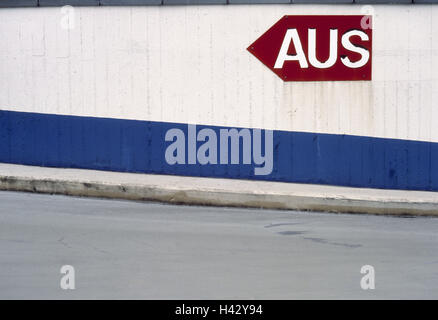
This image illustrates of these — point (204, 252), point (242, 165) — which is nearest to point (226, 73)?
point (242, 165)

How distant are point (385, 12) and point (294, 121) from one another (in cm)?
193

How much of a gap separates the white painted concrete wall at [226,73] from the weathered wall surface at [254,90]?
0.01 metres

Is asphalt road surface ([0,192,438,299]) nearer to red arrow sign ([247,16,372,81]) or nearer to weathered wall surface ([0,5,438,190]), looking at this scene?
weathered wall surface ([0,5,438,190])

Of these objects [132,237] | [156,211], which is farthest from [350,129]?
[132,237]

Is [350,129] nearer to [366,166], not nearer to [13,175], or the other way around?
[366,166]

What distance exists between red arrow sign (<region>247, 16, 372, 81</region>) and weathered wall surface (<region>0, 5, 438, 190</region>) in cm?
11

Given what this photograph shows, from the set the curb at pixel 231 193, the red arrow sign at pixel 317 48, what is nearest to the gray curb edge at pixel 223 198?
the curb at pixel 231 193

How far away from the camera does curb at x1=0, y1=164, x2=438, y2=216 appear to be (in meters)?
11.6

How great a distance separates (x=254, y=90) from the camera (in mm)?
12883

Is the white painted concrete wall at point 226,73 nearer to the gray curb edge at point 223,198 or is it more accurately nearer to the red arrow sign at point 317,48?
the red arrow sign at point 317,48

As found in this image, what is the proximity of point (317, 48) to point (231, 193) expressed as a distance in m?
2.47

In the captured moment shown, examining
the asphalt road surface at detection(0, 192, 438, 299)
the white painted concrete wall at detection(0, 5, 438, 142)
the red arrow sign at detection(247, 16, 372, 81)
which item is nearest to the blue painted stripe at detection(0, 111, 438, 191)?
the white painted concrete wall at detection(0, 5, 438, 142)

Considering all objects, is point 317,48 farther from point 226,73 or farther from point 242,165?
point 242,165
